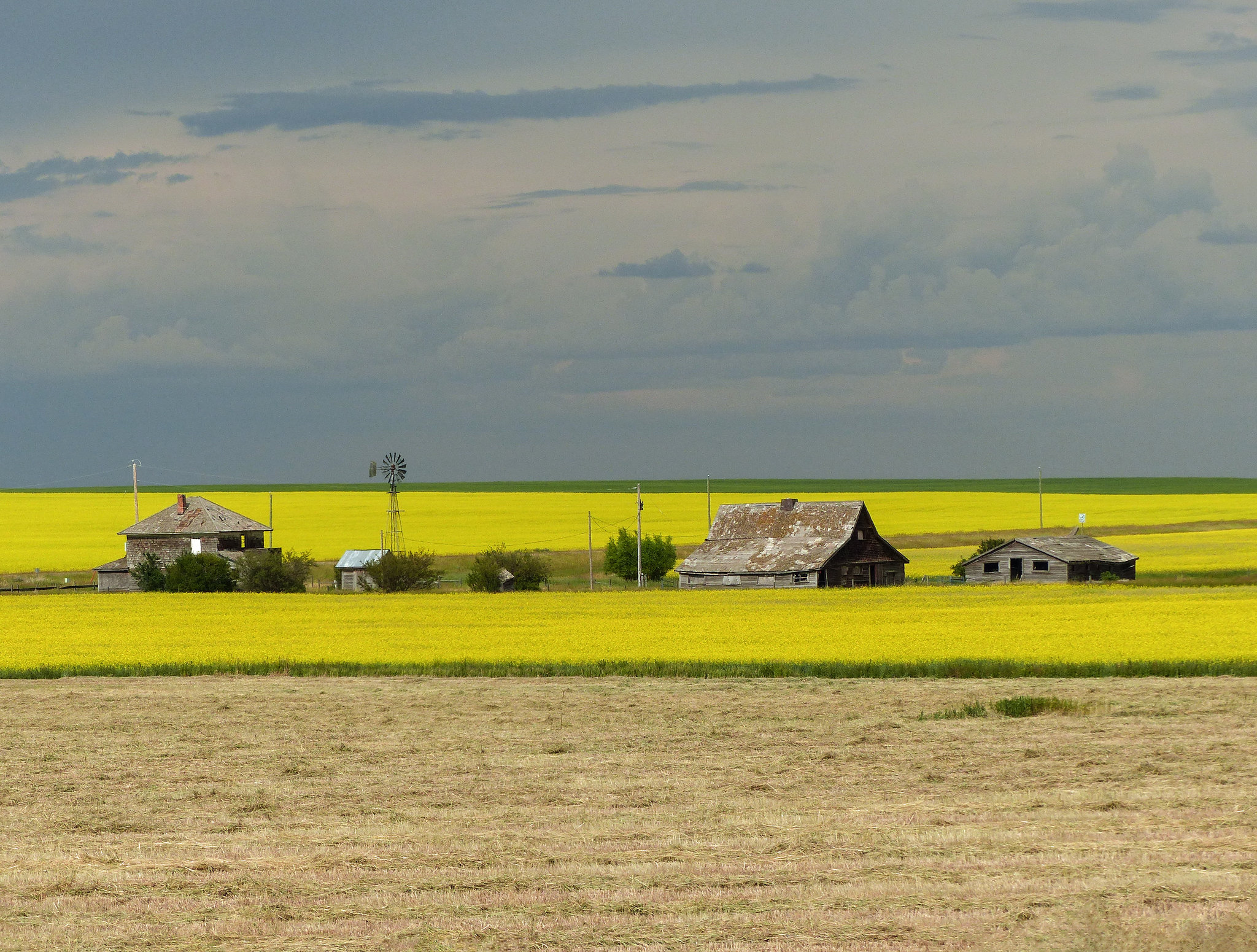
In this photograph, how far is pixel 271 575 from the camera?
7181cm

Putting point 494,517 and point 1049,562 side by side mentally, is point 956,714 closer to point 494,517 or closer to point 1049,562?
point 1049,562

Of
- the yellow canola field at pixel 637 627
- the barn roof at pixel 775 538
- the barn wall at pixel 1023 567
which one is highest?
the barn roof at pixel 775 538

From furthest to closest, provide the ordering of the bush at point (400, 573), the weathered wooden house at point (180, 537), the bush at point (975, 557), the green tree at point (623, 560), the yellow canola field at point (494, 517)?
the yellow canola field at point (494, 517) → the green tree at point (623, 560) → the weathered wooden house at point (180, 537) → the bush at point (975, 557) → the bush at point (400, 573)

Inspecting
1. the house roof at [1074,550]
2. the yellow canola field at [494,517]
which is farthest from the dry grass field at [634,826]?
the yellow canola field at [494,517]

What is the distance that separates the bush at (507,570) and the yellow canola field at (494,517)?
25879mm

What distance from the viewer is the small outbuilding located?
8175cm

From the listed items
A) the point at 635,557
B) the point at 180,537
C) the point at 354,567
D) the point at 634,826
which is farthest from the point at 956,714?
the point at 180,537

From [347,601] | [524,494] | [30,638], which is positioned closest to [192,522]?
[347,601]

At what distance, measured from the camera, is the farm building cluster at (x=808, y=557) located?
7469cm

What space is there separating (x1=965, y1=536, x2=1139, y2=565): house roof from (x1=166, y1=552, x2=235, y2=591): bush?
134 ft

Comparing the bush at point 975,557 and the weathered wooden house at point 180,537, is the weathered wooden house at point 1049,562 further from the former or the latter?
the weathered wooden house at point 180,537

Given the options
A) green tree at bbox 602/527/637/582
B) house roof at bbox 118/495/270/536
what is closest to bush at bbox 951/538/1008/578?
green tree at bbox 602/527/637/582

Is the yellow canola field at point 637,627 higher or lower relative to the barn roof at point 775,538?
lower

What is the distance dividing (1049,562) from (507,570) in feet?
98.7
